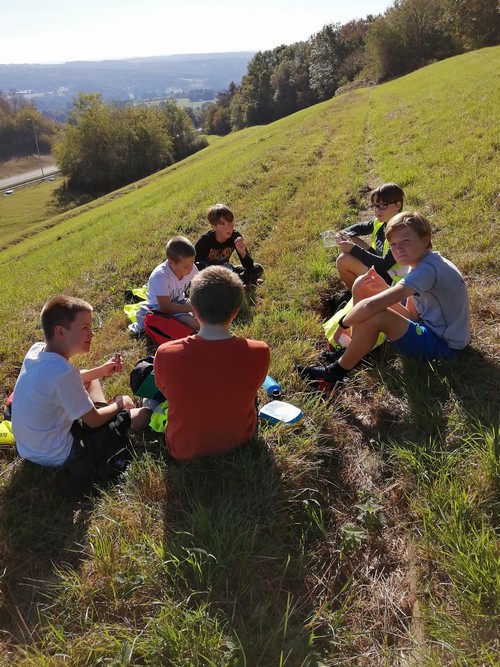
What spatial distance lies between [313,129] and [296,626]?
75.9ft

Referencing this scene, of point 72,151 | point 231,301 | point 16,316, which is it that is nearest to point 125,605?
point 231,301

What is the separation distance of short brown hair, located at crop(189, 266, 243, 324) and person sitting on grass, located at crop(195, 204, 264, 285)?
126 inches

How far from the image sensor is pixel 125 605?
2.07 metres

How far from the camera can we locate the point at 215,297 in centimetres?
269

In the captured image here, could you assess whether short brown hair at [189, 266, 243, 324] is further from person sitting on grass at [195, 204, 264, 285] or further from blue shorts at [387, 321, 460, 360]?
person sitting on grass at [195, 204, 264, 285]

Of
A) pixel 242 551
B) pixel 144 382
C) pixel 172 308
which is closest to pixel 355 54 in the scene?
pixel 172 308

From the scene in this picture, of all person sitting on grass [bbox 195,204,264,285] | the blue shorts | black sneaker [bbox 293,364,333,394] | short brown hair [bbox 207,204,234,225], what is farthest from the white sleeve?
short brown hair [bbox 207,204,234,225]

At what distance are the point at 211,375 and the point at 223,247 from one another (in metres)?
4.07

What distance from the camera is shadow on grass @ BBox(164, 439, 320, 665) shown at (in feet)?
6.28

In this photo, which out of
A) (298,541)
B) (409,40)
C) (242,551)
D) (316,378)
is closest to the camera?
(242,551)

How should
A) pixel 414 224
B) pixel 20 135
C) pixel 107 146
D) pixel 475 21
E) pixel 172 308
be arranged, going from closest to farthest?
1. pixel 414 224
2. pixel 172 308
3. pixel 475 21
4. pixel 107 146
5. pixel 20 135

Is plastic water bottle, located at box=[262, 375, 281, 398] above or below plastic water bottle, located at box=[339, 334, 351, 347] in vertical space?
below

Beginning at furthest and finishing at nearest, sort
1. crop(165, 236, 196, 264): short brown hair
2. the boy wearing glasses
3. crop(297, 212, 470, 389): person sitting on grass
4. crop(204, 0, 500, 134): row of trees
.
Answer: crop(204, 0, 500, 134): row of trees, crop(165, 236, 196, 264): short brown hair, the boy wearing glasses, crop(297, 212, 470, 389): person sitting on grass

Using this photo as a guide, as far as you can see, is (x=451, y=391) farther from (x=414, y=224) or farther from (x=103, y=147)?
(x=103, y=147)
